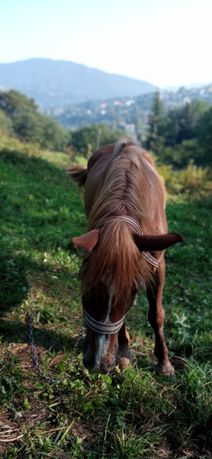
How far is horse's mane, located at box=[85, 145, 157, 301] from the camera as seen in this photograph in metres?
2.74

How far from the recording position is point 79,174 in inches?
253

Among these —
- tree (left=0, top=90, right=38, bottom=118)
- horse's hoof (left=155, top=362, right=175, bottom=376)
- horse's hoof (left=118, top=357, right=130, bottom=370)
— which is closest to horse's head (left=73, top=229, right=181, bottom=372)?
horse's hoof (left=118, top=357, right=130, bottom=370)

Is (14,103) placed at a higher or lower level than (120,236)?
lower

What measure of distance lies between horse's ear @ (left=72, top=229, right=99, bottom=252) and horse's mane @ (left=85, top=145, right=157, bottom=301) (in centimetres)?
6

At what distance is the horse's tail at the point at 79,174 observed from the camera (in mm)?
6394

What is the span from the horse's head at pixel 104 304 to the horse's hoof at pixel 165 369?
1.10 metres

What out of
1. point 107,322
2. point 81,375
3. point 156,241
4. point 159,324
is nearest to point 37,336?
point 81,375

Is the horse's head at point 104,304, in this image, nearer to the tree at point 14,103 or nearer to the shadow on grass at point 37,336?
the shadow on grass at point 37,336

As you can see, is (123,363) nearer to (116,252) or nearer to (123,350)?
(123,350)

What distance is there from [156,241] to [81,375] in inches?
61.0

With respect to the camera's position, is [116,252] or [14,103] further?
[14,103]

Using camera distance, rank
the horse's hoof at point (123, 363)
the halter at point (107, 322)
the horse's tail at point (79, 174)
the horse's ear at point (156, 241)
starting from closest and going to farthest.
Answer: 1. the horse's ear at point (156, 241)
2. the halter at point (107, 322)
3. the horse's hoof at point (123, 363)
4. the horse's tail at point (79, 174)

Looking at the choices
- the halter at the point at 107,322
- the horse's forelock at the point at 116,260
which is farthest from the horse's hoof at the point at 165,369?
the horse's forelock at the point at 116,260

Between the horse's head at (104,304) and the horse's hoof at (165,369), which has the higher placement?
the horse's head at (104,304)
